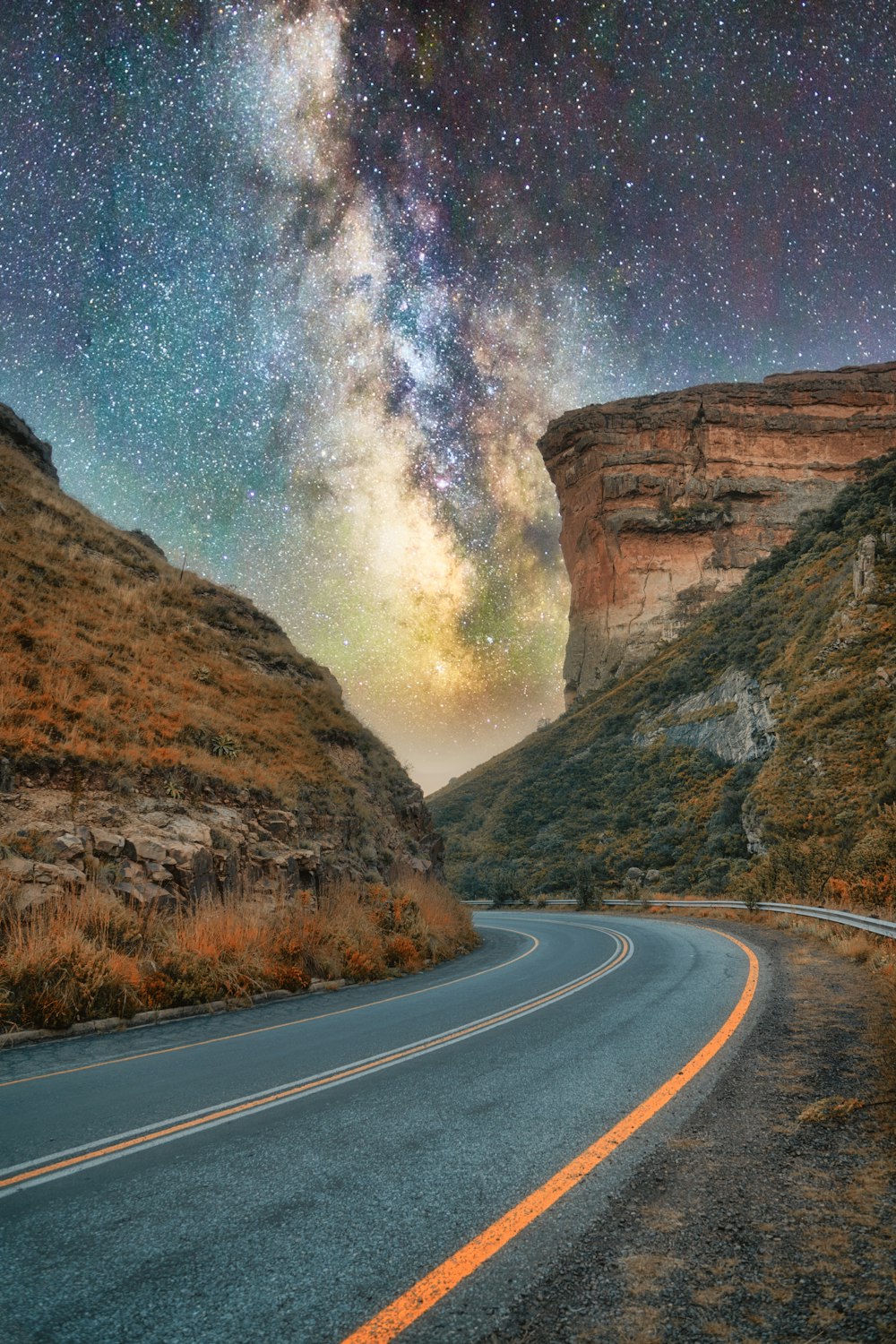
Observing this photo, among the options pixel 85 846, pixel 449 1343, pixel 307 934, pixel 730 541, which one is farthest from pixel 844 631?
pixel 730 541

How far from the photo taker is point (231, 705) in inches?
715

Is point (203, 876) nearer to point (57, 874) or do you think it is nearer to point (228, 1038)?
point (57, 874)

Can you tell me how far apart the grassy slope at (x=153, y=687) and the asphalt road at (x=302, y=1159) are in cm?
650

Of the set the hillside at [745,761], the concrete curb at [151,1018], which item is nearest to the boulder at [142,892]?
the concrete curb at [151,1018]

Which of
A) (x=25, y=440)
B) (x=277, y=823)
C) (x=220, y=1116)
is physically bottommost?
(x=220, y=1116)

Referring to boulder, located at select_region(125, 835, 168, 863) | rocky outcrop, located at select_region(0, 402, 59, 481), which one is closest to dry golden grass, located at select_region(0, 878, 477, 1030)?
boulder, located at select_region(125, 835, 168, 863)

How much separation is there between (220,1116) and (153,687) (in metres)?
12.9

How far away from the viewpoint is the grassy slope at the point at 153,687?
13.0 meters

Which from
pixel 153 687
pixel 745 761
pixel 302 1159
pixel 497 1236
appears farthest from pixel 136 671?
pixel 745 761

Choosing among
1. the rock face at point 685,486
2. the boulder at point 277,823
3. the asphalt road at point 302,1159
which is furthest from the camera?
the rock face at point 685,486

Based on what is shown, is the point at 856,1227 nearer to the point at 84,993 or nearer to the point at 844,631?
the point at 84,993

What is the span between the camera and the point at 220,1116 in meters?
4.61

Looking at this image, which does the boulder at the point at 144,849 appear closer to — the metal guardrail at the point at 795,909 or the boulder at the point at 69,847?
the boulder at the point at 69,847

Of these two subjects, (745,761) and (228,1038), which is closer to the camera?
(228,1038)
